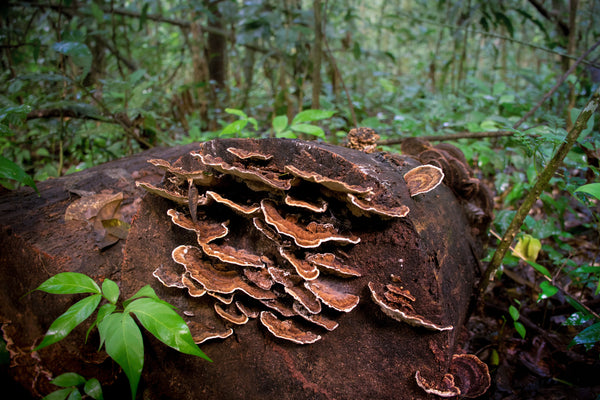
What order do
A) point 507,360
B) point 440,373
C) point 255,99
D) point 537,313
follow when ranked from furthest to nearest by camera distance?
point 255,99 < point 537,313 < point 507,360 < point 440,373

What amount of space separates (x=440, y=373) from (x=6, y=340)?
2.99 metres

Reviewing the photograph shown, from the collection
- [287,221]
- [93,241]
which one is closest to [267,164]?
[287,221]

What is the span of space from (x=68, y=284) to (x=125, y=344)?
442 mm

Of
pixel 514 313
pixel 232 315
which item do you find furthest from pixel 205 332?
pixel 514 313

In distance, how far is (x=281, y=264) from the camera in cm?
183

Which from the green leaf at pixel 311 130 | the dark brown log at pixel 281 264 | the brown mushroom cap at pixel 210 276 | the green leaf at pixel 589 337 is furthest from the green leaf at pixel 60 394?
the green leaf at pixel 589 337

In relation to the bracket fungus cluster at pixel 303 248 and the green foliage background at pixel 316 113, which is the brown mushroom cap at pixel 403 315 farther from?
the green foliage background at pixel 316 113

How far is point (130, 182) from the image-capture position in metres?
2.79

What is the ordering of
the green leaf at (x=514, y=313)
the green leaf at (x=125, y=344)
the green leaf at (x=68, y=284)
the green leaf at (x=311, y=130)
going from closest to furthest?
the green leaf at (x=125, y=344), the green leaf at (x=68, y=284), the green leaf at (x=514, y=313), the green leaf at (x=311, y=130)

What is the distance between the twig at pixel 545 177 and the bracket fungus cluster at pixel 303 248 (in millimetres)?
524

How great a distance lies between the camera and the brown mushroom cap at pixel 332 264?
171cm

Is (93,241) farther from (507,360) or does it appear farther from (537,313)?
(537,313)

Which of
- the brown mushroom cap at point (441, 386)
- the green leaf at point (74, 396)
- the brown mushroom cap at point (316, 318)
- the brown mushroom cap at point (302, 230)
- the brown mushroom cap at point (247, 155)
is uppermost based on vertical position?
the brown mushroom cap at point (247, 155)

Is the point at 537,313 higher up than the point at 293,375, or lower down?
lower down
